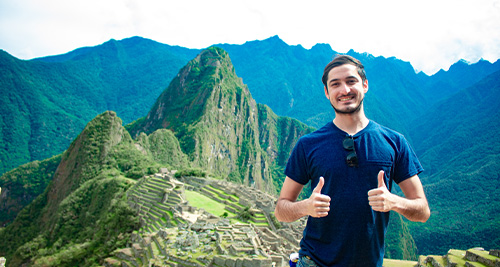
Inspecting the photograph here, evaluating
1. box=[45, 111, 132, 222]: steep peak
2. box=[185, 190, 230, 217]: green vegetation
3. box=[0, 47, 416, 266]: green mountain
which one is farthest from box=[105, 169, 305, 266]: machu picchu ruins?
box=[45, 111, 132, 222]: steep peak

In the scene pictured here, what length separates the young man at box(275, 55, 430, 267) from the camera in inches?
118

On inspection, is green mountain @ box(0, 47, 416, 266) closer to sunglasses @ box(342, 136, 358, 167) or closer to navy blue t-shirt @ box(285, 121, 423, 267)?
navy blue t-shirt @ box(285, 121, 423, 267)

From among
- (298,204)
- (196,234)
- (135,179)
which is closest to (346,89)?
(298,204)

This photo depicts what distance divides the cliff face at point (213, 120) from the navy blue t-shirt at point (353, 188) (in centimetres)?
8245

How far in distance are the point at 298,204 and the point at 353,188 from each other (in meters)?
0.54

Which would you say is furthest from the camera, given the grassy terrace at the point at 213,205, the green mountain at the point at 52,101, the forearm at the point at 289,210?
the green mountain at the point at 52,101

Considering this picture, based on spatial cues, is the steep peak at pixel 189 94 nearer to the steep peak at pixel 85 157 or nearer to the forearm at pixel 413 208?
the steep peak at pixel 85 157

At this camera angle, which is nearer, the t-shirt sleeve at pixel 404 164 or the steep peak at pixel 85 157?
the t-shirt sleeve at pixel 404 164

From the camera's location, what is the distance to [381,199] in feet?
9.07

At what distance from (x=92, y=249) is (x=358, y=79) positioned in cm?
2983

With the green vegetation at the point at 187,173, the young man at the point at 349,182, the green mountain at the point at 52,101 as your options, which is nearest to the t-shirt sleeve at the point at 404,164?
the young man at the point at 349,182

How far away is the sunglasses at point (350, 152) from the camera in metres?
3.03

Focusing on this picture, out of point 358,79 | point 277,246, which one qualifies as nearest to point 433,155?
point 277,246

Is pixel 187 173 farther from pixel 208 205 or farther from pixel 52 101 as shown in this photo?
pixel 52 101
